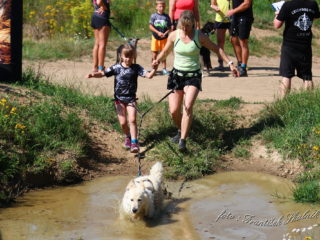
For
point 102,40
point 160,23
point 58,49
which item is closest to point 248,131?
point 102,40

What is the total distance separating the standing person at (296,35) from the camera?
1022 cm

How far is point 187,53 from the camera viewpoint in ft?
30.1

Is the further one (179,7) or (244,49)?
(244,49)

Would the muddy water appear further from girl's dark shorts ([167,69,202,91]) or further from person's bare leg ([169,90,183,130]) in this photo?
girl's dark shorts ([167,69,202,91])

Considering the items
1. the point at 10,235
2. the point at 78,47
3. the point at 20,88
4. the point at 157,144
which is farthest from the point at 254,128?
the point at 78,47

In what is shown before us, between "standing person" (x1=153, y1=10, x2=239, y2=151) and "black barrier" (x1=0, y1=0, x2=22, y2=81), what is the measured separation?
2.32 metres

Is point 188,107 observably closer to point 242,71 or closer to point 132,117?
point 132,117

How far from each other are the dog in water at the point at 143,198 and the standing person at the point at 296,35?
131 inches

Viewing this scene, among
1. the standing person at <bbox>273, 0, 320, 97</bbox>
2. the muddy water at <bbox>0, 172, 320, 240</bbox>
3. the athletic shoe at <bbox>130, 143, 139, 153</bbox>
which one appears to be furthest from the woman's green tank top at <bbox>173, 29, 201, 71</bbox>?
the standing person at <bbox>273, 0, 320, 97</bbox>

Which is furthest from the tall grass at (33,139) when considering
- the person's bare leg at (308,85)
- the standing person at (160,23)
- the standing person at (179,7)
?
the standing person at (160,23)

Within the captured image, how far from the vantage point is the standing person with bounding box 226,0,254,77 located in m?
13.3

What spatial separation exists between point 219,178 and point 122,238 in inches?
95.9

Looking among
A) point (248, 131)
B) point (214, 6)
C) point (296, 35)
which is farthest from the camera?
point (214, 6)

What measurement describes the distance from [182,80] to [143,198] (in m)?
2.43
